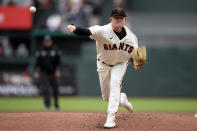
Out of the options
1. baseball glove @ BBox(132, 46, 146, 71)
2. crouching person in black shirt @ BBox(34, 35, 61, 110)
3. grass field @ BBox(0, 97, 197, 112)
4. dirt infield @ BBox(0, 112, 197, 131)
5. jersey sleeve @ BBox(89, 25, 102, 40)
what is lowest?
grass field @ BBox(0, 97, 197, 112)

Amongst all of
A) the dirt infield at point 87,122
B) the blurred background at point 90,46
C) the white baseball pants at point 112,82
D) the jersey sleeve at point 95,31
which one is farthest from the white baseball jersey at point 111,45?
the blurred background at point 90,46

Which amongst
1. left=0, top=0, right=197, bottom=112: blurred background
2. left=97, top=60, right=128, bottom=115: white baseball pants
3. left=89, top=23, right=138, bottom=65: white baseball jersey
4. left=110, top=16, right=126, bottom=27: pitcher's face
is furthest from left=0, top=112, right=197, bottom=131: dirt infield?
left=0, top=0, right=197, bottom=112: blurred background

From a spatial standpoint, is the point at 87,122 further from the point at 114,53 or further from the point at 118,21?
the point at 118,21

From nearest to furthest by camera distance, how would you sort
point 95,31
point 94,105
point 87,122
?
1. point 95,31
2. point 87,122
3. point 94,105

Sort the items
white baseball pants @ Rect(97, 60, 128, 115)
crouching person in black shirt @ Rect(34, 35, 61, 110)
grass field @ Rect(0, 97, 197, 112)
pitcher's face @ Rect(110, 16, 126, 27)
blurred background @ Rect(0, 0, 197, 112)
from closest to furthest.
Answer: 1. pitcher's face @ Rect(110, 16, 126, 27)
2. white baseball pants @ Rect(97, 60, 128, 115)
3. crouching person in black shirt @ Rect(34, 35, 61, 110)
4. grass field @ Rect(0, 97, 197, 112)
5. blurred background @ Rect(0, 0, 197, 112)

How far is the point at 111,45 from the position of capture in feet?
24.2

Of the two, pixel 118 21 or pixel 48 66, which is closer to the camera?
pixel 118 21

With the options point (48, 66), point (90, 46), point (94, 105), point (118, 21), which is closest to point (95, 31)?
point (118, 21)

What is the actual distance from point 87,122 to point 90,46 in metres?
10.8

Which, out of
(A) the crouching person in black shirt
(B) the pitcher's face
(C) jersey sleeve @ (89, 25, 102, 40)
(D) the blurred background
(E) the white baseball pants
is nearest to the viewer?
(C) jersey sleeve @ (89, 25, 102, 40)

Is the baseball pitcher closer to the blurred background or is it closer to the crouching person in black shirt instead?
the crouching person in black shirt

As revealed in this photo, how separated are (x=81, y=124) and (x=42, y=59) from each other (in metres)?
5.42

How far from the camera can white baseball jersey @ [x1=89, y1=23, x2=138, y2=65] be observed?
23.7 feet

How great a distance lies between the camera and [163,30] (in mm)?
20906
